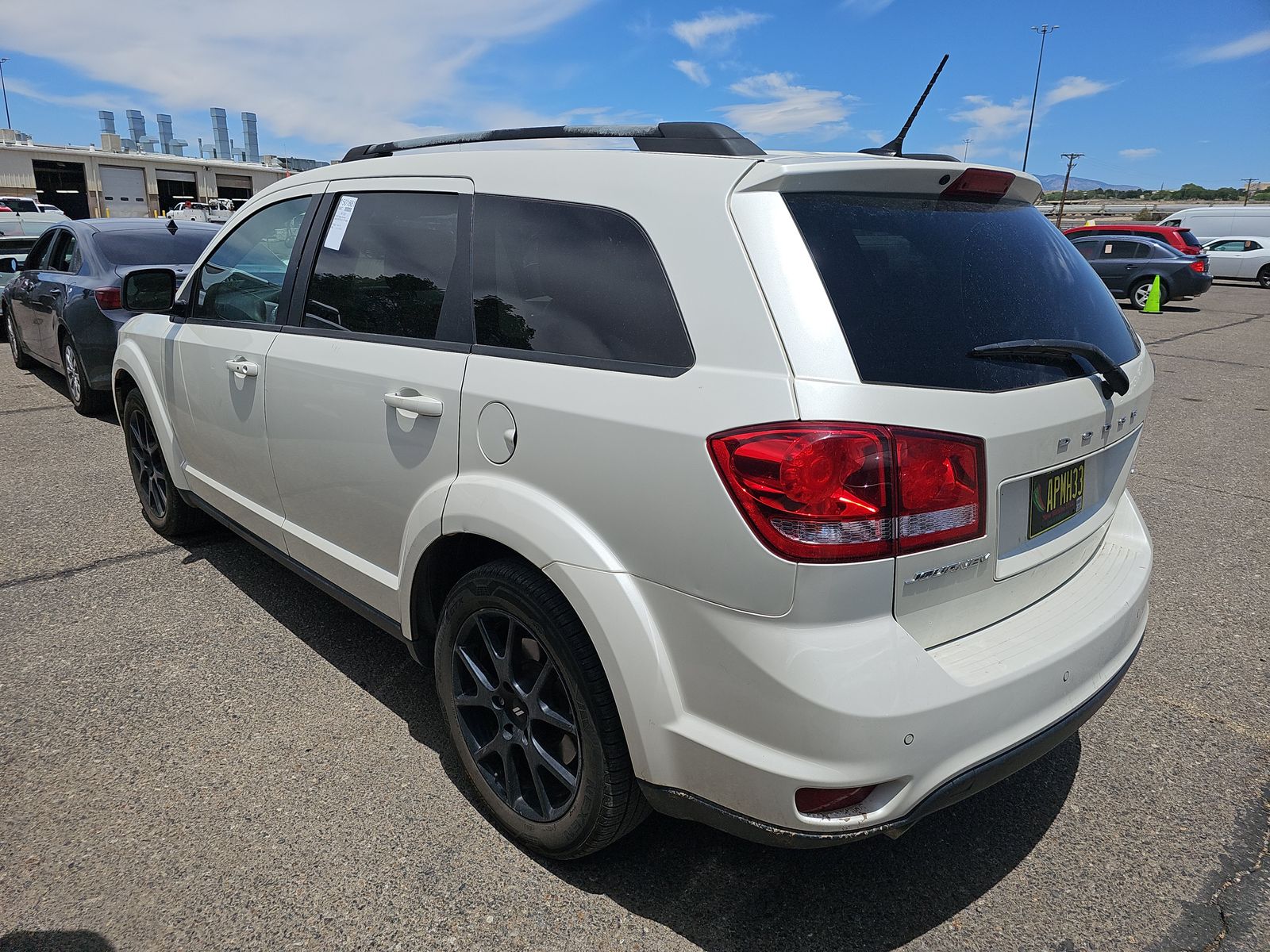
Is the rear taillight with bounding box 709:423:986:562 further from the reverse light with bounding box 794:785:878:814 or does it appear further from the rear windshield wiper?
the reverse light with bounding box 794:785:878:814

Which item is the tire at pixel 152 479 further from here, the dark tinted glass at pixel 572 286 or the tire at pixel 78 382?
the tire at pixel 78 382

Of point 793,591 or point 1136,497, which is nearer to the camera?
point 793,591

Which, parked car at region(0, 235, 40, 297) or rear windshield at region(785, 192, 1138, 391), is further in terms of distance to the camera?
parked car at region(0, 235, 40, 297)

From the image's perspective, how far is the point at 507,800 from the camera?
2441mm

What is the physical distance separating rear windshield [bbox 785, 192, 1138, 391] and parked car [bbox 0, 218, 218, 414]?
6.15 m

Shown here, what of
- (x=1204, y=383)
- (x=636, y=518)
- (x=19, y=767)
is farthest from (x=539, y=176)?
(x=1204, y=383)

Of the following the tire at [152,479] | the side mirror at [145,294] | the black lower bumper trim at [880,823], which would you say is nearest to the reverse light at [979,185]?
the black lower bumper trim at [880,823]

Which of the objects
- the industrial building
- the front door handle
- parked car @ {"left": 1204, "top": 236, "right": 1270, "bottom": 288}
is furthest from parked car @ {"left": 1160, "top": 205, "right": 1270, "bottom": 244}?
the industrial building

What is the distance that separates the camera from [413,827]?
8.22 feet

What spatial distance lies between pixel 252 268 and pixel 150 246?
15.7ft

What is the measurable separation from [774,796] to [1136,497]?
486 centimetres

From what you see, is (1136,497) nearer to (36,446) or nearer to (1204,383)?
(1204,383)

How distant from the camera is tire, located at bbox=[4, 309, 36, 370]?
927 cm

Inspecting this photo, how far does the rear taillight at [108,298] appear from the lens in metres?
6.89
